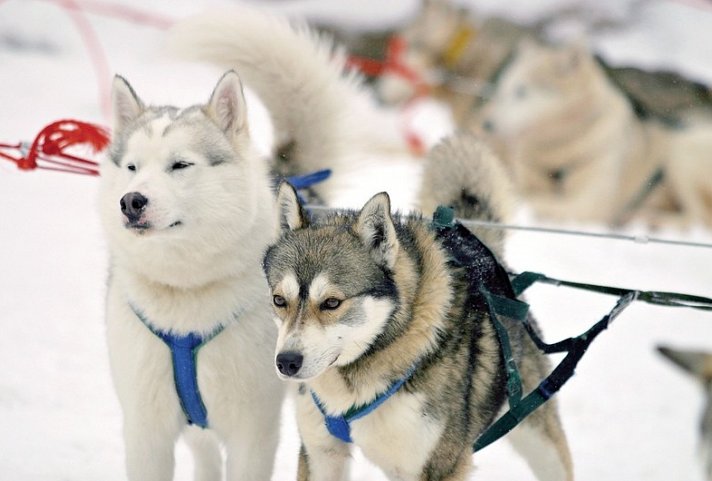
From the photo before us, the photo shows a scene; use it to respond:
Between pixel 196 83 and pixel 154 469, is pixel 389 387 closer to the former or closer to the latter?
pixel 154 469

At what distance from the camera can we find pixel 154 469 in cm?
271

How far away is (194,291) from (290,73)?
3.40 ft

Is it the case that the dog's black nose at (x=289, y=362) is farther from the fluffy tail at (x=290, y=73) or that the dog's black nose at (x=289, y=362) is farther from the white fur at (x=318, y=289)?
the fluffy tail at (x=290, y=73)

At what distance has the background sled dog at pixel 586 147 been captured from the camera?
8367 mm

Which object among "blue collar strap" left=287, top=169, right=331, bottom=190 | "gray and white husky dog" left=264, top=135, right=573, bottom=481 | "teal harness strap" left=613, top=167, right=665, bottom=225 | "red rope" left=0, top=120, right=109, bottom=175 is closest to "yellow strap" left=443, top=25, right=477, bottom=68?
"teal harness strap" left=613, top=167, right=665, bottom=225

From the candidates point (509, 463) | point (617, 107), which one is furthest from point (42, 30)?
point (509, 463)

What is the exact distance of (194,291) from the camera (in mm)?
2664

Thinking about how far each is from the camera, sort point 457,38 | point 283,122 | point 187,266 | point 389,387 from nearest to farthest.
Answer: point 389,387 → point 187,266 → point 283,122 → point 457,38

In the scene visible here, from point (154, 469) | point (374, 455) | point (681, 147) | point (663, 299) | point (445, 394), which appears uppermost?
point (663, 299)

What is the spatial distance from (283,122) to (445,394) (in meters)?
1.45

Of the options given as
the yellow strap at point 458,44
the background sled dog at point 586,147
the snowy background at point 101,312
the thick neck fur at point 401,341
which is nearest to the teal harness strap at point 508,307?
the thick neck fur at point 401,341

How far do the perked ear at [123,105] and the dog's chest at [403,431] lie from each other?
1.15m

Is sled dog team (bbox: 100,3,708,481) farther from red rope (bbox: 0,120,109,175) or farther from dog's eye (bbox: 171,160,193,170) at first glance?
red rope (bbox: 0,120,109,175)

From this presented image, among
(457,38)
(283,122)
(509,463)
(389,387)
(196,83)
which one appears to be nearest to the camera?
(389,387)
